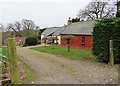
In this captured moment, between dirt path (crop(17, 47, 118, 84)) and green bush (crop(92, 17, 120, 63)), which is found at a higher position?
green bush (crop(92, 17, 120, 63))

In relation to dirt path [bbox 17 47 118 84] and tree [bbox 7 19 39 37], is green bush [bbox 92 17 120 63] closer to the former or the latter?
dirt path [bbox 17 47 118 84]

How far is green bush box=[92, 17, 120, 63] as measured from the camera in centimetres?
600

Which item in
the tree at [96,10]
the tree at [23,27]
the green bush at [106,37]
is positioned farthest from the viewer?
the tree at [23,27]

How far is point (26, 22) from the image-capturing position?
42.8 metres

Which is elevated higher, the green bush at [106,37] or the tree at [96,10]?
the tree at [96,10]

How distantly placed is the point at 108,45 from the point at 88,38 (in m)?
9.79

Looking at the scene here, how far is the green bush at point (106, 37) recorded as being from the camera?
600cm

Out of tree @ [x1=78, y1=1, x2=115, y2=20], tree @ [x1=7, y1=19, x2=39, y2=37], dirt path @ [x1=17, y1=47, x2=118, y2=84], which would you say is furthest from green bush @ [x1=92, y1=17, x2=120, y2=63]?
tree @ [x1=7, y1=19, x2=39, y2=37]

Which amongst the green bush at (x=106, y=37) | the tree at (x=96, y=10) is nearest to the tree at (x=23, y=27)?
the tree at (x=96, y=10)

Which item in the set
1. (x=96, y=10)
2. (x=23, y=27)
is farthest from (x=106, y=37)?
(x=23, y=27)

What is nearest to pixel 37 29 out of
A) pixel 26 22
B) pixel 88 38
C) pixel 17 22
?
pixel 26 22

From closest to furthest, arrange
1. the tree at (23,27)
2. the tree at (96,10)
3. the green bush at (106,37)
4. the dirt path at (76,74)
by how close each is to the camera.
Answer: the dirt path at (76,74)
the green bush at (106,37)
the tree at (96,10)
the tree at (23,27)

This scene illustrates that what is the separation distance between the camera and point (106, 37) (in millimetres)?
6473

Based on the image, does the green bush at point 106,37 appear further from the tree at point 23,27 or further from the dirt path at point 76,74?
the tree at point 23,27
